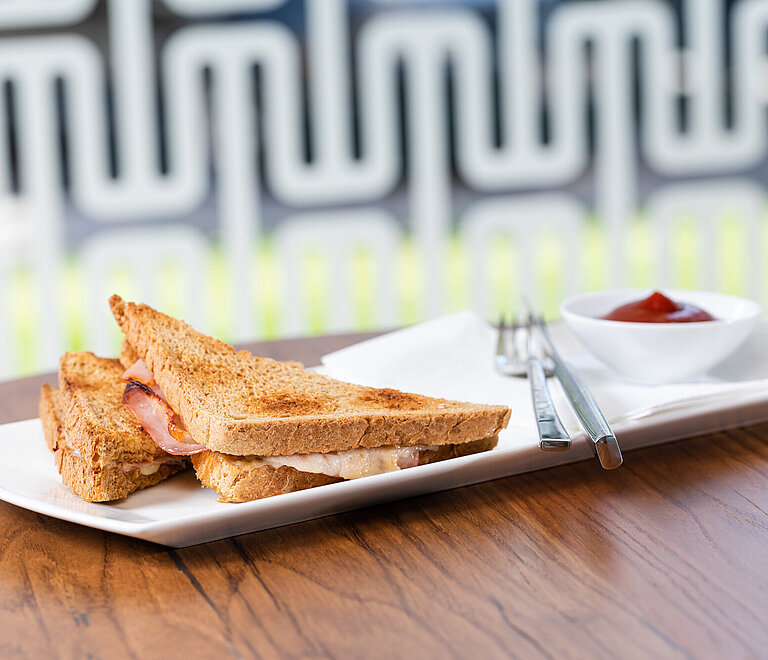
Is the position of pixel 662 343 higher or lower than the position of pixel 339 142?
lower

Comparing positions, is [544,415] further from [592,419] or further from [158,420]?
[158,420]

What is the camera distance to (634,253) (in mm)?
4809

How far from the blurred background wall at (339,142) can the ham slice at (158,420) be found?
1.91 metres

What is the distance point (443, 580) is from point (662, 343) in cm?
60

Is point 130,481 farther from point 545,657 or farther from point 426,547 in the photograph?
point 545,657

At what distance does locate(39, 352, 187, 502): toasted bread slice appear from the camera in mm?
903

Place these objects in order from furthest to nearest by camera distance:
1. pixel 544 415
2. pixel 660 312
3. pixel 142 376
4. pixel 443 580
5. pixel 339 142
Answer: pixel 339 142 < pixel 660 312 < pixel 142 376 < pixel 544 415 < pixel 443 580

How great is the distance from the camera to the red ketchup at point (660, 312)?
127 cm

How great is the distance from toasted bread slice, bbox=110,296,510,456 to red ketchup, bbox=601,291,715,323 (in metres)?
0.36

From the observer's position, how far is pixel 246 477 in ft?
2.92

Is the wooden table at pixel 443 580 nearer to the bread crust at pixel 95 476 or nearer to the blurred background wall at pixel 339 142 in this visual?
the bread crust at pixel 95 476

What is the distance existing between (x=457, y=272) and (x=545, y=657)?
4.20 meters

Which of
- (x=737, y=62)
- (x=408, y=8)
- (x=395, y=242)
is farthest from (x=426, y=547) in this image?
(x=737, y=62)

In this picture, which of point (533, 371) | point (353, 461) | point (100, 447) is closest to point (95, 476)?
point (100, 447)
